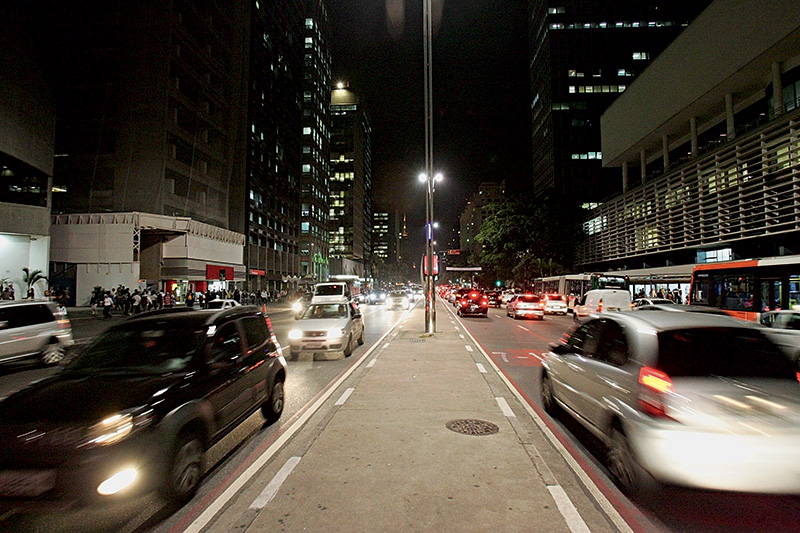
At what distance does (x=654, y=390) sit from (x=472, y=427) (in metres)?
2.74

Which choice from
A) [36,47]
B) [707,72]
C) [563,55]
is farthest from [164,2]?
[563,55]

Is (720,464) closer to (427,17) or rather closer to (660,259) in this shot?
(427,17)

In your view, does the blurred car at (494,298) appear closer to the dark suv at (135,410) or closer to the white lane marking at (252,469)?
the white lane marking at (252,469)

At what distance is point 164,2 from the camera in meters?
38.3

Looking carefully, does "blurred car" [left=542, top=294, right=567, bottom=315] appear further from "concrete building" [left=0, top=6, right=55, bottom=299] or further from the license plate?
"concrete building" [left=0, top=6, right=55, bottom=299]

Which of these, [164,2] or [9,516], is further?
[164,2]

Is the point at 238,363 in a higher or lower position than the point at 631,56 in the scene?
lower

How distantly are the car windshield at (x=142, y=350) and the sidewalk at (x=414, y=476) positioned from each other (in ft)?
4.97

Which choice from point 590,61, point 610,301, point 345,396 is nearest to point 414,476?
point 345,396

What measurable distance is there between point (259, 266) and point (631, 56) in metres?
71.6

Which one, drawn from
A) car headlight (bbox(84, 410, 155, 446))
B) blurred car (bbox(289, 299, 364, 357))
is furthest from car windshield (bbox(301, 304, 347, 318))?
car headlight (bbox(84, 410, 155, 446))

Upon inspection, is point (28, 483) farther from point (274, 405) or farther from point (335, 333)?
point (335, 333)

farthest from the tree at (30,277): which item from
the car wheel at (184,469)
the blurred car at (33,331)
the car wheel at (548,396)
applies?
the car wheel at (548,396)

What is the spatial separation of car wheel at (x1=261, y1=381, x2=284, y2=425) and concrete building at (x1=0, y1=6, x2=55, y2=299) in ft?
100
